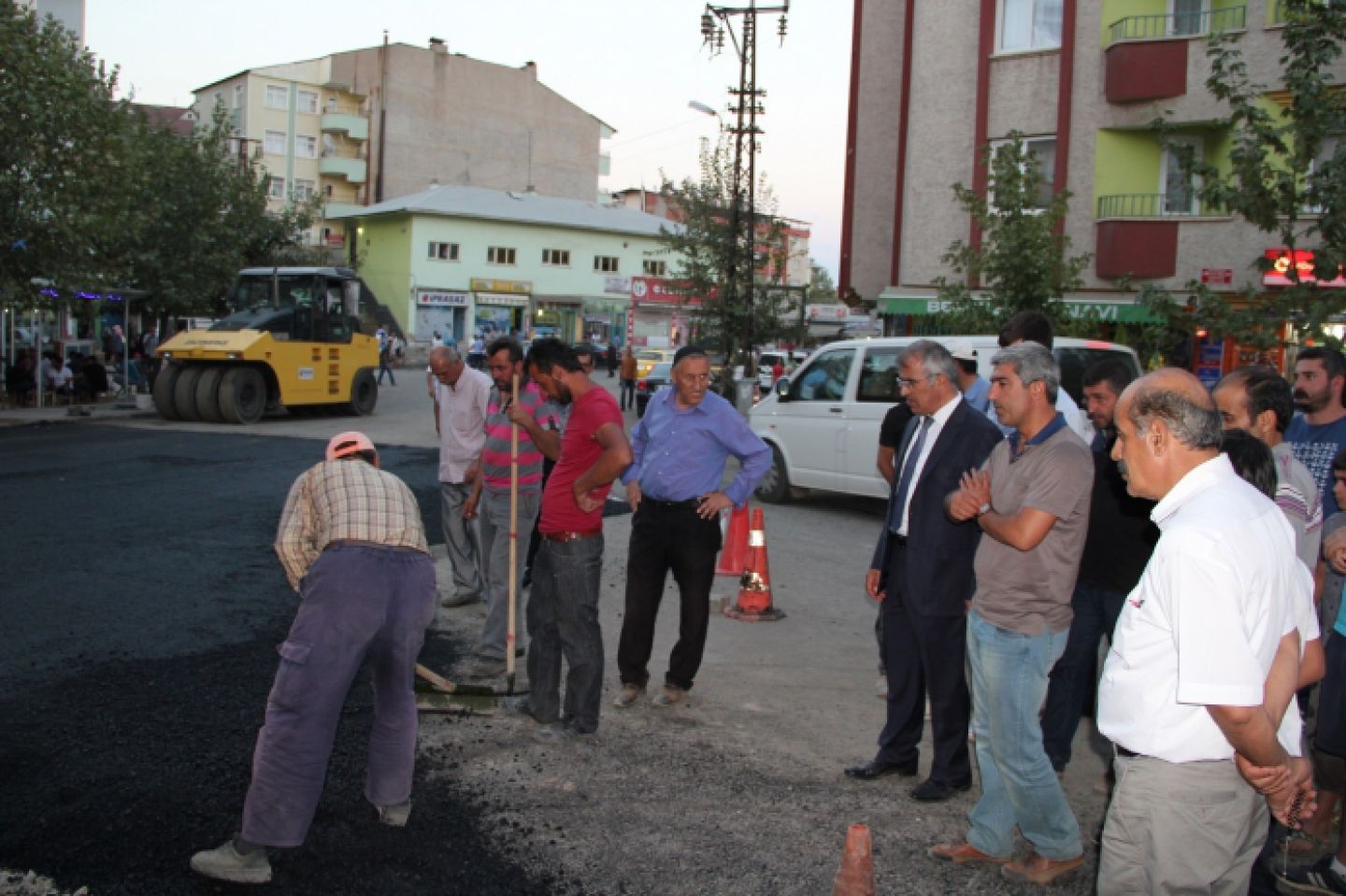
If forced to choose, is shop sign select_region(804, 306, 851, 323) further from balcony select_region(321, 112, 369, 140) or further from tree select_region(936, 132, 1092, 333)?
balcony select_region(321, 112, 369, 140)

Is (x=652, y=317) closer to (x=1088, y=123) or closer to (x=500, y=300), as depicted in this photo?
(x=500, y=300)

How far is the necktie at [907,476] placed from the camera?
191 inches

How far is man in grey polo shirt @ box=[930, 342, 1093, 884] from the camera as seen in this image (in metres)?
3.93

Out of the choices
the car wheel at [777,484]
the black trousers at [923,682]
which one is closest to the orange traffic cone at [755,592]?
the black trousers at [923,682]

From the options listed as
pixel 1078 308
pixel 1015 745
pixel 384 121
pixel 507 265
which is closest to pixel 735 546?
pixel 1015 745

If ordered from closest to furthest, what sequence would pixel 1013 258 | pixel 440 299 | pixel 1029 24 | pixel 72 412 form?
1. pixel 1013 258
2. pixel 1029 24
3. pixel 72 412
4. pixel 440 299

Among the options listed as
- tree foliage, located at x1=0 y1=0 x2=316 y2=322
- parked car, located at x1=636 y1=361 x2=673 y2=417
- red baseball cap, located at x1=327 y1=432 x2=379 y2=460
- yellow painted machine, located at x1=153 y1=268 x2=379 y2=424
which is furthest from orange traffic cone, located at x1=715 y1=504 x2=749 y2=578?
tree foliage, located at x1=0 y1=0 x2=316 y2=322

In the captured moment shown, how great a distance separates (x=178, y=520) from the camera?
10906 mm

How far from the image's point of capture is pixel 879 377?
11938 millimetres

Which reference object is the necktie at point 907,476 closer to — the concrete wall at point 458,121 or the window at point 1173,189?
the window at point 1173,189

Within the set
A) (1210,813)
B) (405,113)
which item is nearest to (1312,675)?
(1210,813)

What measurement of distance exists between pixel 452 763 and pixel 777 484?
28.2 feet

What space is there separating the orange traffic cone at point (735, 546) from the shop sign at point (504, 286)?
48374 mm

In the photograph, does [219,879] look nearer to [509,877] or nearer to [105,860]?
[105,860]
